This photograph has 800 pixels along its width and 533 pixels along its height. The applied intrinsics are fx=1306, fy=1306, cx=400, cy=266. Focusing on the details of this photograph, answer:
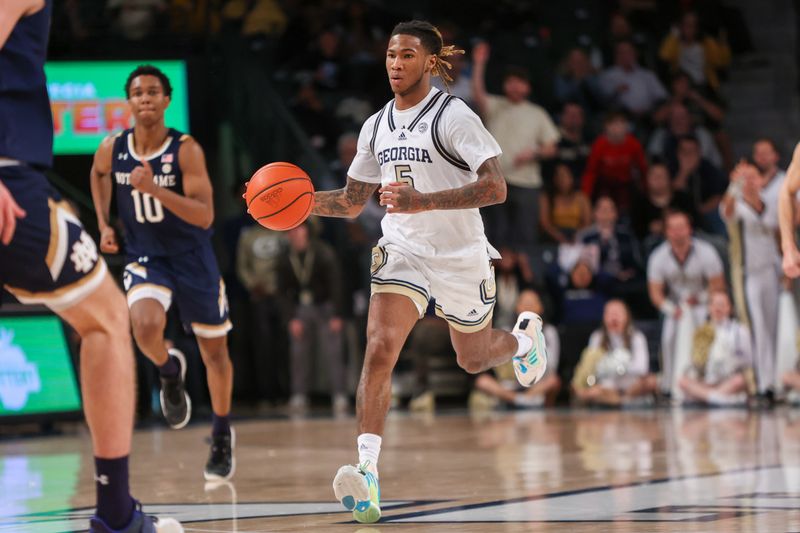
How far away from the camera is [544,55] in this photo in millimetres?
18266

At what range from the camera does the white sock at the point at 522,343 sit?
7.62 metres

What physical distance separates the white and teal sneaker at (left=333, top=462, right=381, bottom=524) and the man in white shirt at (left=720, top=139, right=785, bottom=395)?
29.2 feet

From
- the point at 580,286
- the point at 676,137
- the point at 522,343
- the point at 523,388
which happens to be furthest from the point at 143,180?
the point at 676,137

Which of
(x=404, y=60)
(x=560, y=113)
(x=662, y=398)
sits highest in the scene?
(x=560, y=113)

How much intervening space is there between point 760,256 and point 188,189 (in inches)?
311

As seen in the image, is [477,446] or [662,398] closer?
[477,446]

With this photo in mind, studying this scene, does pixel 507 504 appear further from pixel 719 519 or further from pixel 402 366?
pixel 402 366

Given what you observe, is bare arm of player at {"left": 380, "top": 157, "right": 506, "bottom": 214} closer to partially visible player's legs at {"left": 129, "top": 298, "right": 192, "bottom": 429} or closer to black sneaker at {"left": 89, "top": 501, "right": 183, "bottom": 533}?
black sneaker at {"left": 89, "top": 501, "right": 183, "bottom": 533}

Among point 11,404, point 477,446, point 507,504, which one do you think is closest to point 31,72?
point 507,504

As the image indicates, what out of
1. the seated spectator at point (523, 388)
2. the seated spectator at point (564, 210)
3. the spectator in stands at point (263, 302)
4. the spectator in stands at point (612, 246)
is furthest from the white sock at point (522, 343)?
the spectator in stands at point (263, 302)

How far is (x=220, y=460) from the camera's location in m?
7.63

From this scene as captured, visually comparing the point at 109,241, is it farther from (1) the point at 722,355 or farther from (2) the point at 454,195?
(1) the point at 722,355

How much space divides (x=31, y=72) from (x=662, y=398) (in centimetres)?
1134

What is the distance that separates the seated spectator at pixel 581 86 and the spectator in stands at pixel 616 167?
4.94 ft
